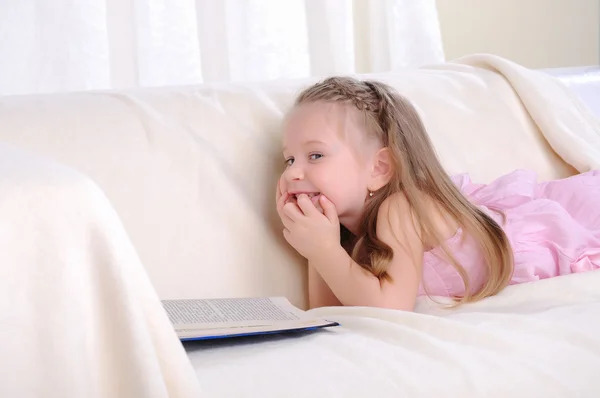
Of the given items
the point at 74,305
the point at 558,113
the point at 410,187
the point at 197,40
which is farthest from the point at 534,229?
the point at 197,40

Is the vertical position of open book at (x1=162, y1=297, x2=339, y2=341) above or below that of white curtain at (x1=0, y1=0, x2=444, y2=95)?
below

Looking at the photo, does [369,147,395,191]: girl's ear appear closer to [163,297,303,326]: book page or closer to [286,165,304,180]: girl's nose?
[286,165,304,180]: girl's nose

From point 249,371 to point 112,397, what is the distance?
24 cm

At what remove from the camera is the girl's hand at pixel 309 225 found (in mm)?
1353

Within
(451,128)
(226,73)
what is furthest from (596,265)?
(226,73)

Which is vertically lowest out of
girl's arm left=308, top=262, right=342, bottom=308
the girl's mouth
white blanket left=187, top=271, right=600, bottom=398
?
girl's arm left=308, top=262, right=342, bottom=308

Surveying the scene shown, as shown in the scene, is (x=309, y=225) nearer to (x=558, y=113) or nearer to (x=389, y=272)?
(x=389, y=272)

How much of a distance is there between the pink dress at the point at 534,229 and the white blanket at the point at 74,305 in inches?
30.2

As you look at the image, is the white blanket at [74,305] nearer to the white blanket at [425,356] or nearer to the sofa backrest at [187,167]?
the white blanket at [425,356]

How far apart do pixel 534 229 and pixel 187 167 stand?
58 centimetres

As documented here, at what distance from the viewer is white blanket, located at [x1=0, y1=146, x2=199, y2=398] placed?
2.24 feet

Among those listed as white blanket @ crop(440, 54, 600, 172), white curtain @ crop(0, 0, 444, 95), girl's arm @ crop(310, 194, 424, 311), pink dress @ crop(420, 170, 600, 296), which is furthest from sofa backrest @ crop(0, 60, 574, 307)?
white curtain @ crop(0, 0, 444, 95)

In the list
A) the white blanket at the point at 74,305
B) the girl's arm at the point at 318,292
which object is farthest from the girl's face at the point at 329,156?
the white blanket at the point at 74,305

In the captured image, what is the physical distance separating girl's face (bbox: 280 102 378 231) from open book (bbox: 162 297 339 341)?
0.73ft
